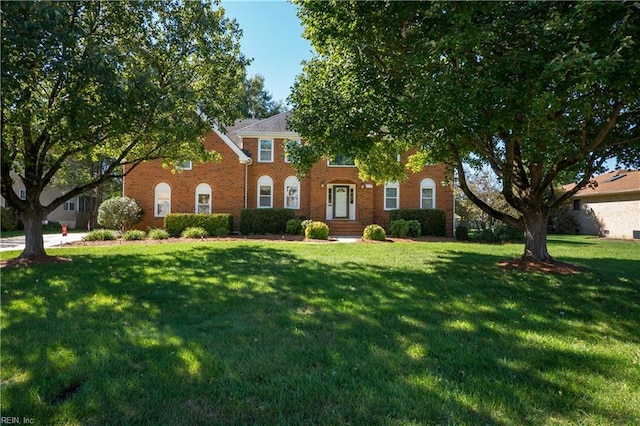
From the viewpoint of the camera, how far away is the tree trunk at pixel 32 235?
960 cm

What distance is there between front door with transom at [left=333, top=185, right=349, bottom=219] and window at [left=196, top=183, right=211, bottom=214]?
7509mm

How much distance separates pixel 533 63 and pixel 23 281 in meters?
10.0

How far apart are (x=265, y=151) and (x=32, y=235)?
1325 centimetres

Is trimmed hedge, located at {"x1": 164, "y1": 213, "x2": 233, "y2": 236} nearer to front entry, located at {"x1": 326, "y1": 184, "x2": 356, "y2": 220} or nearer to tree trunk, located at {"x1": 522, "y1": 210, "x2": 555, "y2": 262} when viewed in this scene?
front entry, located at {"x1": 326, "y1": 184, "x2": 356, "y2": 220}

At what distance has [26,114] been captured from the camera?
768 cm

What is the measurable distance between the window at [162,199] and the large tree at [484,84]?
1320 centimetres

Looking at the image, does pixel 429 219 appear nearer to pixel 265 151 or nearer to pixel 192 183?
pixel 265 151

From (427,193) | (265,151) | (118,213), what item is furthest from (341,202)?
(118,213)

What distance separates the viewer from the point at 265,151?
69.9 feet

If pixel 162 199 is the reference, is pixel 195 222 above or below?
below

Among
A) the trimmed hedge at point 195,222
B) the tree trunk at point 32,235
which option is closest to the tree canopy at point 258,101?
the trimmed hedge at point 195,222

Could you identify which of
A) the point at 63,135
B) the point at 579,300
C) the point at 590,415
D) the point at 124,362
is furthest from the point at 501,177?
the point at 63,135

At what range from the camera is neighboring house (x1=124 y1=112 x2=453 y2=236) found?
20.3 meters

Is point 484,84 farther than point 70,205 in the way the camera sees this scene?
No
